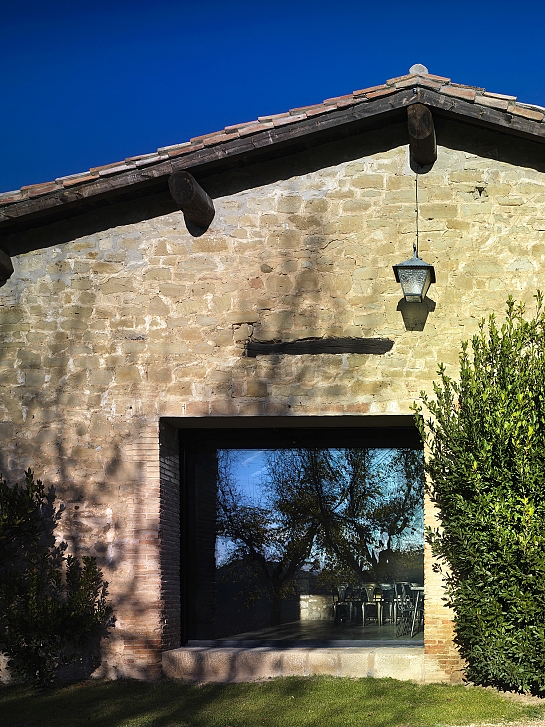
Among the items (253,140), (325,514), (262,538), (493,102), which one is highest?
(493,102)

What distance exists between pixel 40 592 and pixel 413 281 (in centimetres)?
491

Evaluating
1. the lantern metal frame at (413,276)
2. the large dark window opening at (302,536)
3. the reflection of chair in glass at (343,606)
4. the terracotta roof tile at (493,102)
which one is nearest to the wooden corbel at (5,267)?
the large dark window opening at (302,536)

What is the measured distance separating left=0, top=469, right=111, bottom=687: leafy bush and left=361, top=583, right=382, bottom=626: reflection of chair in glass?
2737mm

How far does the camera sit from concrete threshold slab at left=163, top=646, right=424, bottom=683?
8.14 metres

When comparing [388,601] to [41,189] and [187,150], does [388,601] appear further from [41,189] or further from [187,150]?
[41,189]

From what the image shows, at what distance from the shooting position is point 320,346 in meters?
8.45

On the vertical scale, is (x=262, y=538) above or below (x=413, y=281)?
below

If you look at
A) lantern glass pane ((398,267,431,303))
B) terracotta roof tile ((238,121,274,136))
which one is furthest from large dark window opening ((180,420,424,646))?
terracotta roof tile ((238,121,274,136))

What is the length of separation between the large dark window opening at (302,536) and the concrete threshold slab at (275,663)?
0.48 m

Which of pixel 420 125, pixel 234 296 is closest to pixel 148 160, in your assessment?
pixel 234 296

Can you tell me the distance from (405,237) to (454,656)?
4212mm

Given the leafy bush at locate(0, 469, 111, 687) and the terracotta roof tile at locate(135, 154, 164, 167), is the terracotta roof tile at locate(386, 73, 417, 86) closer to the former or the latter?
the terracotta roof tile at locate(135, 154, 164, 167)

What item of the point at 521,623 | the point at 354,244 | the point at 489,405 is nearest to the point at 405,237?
the point at 354,244

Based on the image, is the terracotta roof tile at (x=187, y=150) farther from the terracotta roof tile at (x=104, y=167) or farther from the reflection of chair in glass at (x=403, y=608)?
the reflection of chair in glass at (x=403, y=608)
